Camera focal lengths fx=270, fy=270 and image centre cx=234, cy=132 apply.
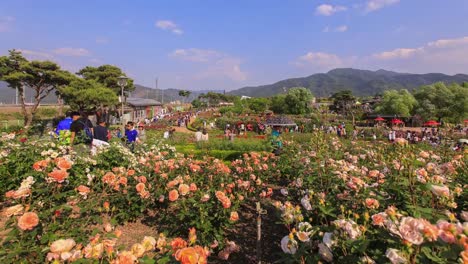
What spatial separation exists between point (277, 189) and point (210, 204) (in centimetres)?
240

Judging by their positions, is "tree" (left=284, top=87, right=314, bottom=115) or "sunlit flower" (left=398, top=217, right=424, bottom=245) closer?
"sunlit flower" (left=398, top=217, right=424, bottom=245)

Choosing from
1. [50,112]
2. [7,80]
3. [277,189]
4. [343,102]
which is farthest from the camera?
[343,102]

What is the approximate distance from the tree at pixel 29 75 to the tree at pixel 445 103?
44262 millimetres

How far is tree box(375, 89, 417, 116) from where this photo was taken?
1532 inches

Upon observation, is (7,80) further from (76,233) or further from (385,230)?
(385,230)

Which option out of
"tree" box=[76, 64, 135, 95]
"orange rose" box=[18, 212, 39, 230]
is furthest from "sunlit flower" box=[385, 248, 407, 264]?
"tree" box=[76, 64, 135, 95]

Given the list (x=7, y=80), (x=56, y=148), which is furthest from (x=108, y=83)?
(x=56, y=148)

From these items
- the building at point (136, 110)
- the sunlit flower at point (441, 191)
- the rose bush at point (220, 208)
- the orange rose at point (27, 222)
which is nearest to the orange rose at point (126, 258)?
the rose bush at point (220, 208)

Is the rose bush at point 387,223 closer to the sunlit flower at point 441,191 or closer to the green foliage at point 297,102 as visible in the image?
the sunlit flower at point 441,191

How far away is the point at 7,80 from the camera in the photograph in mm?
21750

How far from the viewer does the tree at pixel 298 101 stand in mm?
50062

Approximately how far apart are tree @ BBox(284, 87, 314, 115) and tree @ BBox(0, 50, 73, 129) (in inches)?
1448

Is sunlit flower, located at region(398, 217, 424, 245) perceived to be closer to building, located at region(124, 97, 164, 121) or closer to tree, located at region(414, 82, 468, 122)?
building, located at region(124, 97, 164, 121)

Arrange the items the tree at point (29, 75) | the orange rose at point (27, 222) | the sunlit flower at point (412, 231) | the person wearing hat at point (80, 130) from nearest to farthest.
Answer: the sunlit flower at point (412, 231)
the orange rose at point (27, 222)
the person wearing hat at point (80, 130)
the tree at point (29, 75)
